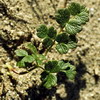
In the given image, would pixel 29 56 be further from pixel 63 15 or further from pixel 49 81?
pixel 63 15

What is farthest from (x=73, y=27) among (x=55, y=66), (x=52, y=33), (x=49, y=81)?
(x=49, y=81)

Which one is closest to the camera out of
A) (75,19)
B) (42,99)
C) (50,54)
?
(75,19)

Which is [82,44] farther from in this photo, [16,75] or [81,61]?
[16,75]

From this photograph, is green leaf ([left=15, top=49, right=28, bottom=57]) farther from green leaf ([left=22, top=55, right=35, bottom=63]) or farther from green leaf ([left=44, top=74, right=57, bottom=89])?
green leaf ([left=44, top=74, right=57, bottom=89])

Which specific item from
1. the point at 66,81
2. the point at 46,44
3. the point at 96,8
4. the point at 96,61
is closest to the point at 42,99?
the point at 66,81

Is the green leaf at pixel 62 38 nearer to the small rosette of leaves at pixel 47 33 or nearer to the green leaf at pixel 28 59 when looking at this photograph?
the small rosette of leaves at pixel 47 33

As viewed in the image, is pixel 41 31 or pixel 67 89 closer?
pixel 41 31

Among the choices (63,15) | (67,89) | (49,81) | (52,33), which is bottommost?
(67,89)
